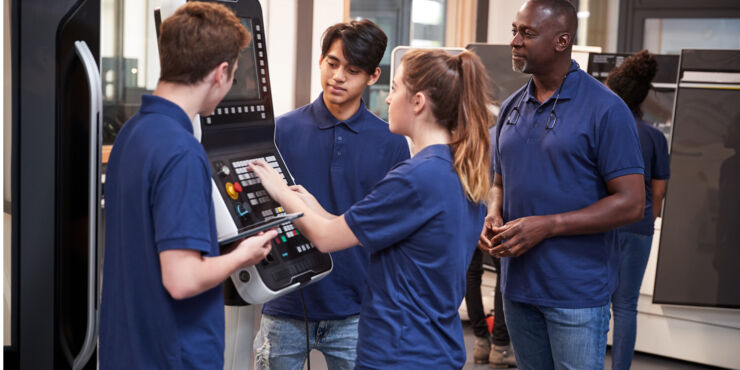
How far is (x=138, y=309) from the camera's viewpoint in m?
1.28

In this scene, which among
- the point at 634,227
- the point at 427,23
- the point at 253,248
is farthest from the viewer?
the point at 427,23

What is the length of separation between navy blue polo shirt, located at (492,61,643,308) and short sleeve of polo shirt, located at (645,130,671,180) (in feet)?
4.32

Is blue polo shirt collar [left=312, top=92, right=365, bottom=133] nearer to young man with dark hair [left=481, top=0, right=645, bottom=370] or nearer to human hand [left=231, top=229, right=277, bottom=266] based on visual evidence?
young man with dark hair [left=481, top=0, right=645, bottom=370]

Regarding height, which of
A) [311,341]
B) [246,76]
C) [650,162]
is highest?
[246,76]

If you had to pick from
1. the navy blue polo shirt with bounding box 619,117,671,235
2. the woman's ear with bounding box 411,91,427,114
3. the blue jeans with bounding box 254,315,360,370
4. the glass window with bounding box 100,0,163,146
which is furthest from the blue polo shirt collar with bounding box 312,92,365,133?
the navy blue polo shirt with bounding box 619,117,671,235

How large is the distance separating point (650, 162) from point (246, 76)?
2130 millimetres

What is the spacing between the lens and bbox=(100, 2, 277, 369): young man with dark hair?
122cm

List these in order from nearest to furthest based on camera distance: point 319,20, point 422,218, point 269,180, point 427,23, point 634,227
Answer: point 422,218
point 269,180
point 634,227
point 319,20
point 427,23

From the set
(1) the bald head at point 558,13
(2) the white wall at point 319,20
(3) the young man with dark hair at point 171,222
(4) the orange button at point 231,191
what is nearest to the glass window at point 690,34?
(2) the white wall at point 319,20

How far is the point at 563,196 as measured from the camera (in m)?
1.92

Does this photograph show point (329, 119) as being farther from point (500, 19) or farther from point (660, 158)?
point (500, 19)

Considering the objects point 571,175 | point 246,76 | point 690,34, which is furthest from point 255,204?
point 690,34

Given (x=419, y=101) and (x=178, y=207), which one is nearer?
(x=178, y=207)

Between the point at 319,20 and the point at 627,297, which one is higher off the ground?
the point at 319,20
